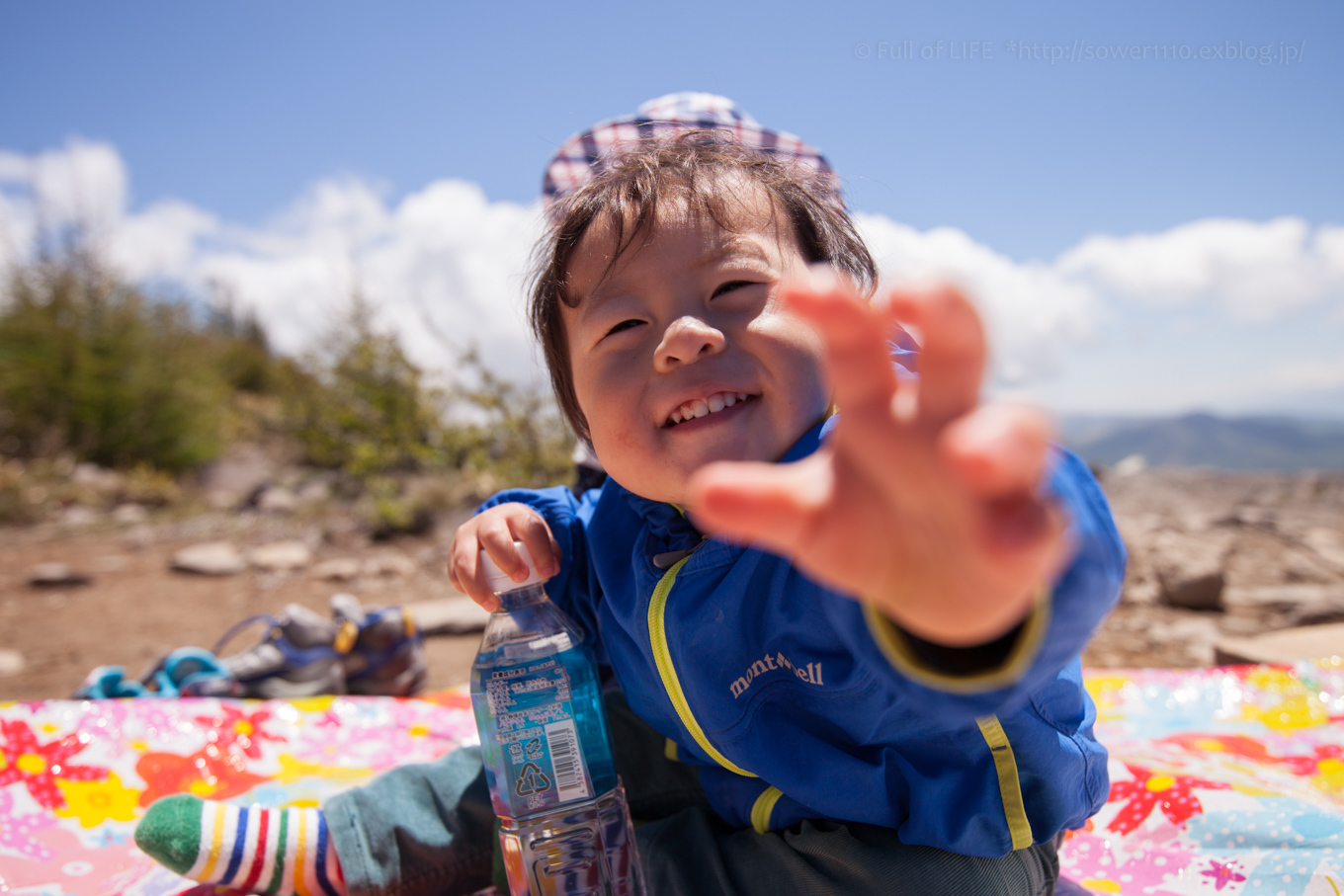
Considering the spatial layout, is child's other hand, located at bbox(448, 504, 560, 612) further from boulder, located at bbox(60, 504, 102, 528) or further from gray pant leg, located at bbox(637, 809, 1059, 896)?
boulder, located at bbox(60, 504, 102, 528)

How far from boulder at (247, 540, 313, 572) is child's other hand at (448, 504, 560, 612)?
14.0ft

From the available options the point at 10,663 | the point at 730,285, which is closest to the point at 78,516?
the point at 10,663

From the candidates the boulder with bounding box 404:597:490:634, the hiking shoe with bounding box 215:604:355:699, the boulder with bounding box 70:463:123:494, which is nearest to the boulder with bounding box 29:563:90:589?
the boulder with bounding box 404:597:490:634

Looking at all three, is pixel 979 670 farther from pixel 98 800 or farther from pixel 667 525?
pixel 98 800

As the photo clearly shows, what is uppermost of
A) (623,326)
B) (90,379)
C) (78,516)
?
(90,379)

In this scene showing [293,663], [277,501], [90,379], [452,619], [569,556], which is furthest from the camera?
[90,379]

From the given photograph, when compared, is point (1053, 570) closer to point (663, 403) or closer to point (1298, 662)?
point (663, 403)

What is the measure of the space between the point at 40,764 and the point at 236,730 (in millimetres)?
397

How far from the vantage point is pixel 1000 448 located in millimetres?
472

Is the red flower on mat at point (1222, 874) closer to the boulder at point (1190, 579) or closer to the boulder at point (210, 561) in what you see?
the boulder at point (1190, 579)

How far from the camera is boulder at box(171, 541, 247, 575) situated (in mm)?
5215

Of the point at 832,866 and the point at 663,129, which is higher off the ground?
the point at 663,129

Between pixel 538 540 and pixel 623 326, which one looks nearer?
pixel 623 326

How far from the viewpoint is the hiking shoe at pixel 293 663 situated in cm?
251
